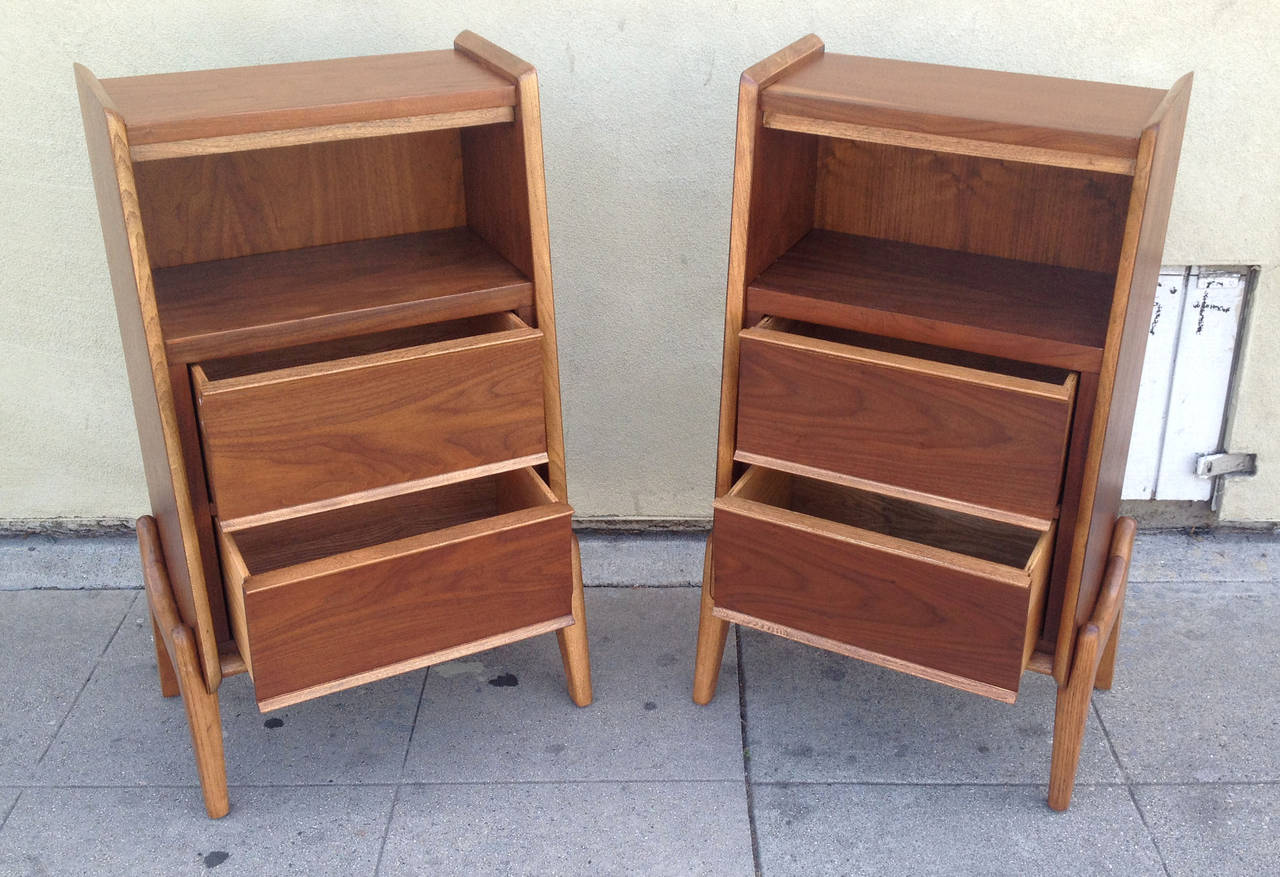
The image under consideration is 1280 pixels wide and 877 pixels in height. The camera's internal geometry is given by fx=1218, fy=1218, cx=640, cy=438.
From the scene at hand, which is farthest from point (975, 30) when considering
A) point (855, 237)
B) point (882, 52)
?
point (855, 237)

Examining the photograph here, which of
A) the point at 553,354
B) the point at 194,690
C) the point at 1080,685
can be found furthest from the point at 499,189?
the point at 1080,685

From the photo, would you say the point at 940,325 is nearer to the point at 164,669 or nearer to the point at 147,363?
the point at 147,363

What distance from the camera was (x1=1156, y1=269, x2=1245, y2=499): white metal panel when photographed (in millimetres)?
2396

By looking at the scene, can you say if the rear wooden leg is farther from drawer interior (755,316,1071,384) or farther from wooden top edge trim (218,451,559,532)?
wooden top edge trim (218,451,559,532)

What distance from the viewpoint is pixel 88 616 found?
2461mm

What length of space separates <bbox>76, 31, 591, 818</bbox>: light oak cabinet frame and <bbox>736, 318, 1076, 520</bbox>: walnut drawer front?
0.35 meters

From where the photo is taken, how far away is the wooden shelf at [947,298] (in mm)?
1760

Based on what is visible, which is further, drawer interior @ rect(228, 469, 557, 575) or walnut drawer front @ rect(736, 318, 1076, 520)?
drawer interior @ rect(228, 469, 557, 575)

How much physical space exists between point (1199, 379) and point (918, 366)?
3.39ft

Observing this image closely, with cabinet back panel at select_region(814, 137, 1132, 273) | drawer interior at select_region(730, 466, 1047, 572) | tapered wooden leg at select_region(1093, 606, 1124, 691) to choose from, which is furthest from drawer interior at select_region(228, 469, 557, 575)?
tapered wooden leg at select_region(1093, 606, 1124, 691)

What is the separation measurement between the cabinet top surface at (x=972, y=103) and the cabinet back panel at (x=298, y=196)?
672mm

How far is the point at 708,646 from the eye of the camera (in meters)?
2.15

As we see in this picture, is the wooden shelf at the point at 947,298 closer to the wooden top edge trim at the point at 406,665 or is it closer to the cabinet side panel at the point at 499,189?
the cabinet side panel at the point at 499,189

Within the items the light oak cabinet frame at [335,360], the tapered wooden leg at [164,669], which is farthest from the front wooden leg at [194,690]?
the tapered wooden leg at [164,669]
